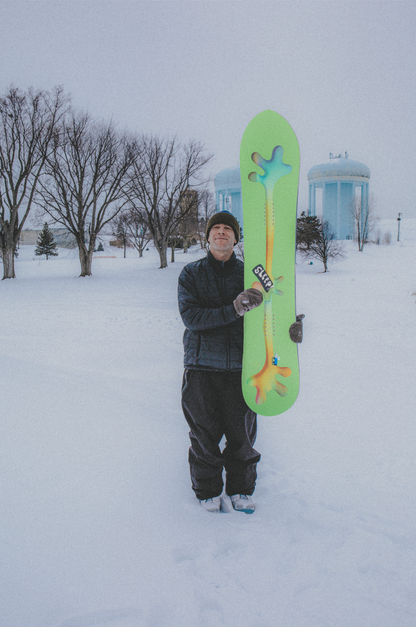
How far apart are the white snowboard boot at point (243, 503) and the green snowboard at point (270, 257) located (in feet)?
1.45

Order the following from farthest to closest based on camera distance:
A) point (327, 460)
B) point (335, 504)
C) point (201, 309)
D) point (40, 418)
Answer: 1. point (40, 418)
2. point (327, 460)
3. point (335, 504)
4. point (201, 309)

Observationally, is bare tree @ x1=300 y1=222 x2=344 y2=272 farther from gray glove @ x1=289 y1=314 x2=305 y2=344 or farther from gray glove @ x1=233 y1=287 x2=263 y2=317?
gray glove @ x1=233 y1=287 x2=263 y2=317

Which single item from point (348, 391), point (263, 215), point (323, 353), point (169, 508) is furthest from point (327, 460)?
point (323, 353)

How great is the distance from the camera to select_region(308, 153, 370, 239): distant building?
28.1m

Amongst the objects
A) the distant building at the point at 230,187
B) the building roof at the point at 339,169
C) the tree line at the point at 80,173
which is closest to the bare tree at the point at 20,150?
the tree line at the point at 80,173

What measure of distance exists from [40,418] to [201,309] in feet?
6.04

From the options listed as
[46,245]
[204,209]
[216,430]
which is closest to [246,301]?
[216,430]

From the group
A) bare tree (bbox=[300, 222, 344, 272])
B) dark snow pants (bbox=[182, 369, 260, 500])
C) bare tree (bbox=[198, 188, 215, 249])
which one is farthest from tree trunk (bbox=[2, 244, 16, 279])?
dark snow pants (bbox=[182, 369, 260, 500])

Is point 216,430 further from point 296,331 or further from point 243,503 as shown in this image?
point 296,331

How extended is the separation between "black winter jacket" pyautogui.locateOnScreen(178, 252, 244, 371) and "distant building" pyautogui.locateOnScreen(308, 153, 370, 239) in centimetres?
2770

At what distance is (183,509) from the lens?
1.92 metres

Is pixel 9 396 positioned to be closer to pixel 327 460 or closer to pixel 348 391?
pixel 327 460

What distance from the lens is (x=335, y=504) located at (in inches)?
76.9

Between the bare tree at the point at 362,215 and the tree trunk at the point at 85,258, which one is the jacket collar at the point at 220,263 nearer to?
the tree trunk at the point at 85,258
